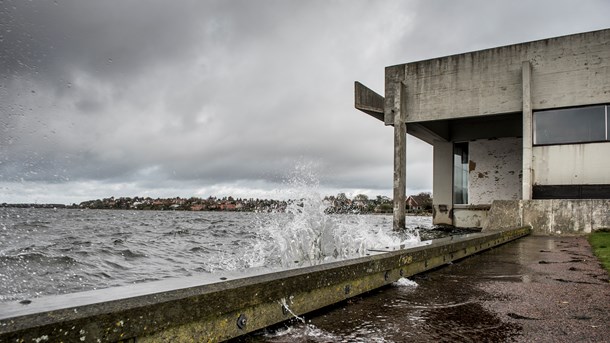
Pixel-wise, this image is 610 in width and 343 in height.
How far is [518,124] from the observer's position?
22.3m

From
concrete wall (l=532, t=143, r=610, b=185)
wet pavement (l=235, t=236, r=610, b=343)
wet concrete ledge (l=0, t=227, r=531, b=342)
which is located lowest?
wet pavement (l=235, t=236, r=610, b=343)

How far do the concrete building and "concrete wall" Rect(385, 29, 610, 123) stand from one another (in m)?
0.04

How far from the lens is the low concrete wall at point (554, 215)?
42.2 ft

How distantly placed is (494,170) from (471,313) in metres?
22.3

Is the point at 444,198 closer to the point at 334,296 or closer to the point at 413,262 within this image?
the point at 413,262

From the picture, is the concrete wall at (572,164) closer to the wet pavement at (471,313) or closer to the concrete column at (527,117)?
the concrete column at (527,117)

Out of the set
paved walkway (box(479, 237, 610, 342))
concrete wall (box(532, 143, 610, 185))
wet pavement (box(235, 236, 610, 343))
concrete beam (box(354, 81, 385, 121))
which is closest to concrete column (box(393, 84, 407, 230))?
concrete beam (box(354, 81, 385, 121))

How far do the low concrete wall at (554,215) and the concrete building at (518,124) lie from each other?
0.03 meters

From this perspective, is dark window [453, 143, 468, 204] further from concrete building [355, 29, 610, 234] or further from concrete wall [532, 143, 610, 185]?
concrete wall [532, 143, 610, 185]

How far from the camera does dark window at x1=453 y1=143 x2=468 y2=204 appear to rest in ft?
79.0

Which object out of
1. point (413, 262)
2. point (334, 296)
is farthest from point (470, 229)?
point (334, 296)

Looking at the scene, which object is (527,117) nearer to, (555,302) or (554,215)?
→ (554,215)

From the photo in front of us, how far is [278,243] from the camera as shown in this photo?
20.5ft

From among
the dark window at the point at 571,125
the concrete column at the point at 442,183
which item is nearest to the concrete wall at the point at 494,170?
the concrete column at the point at 442,183
